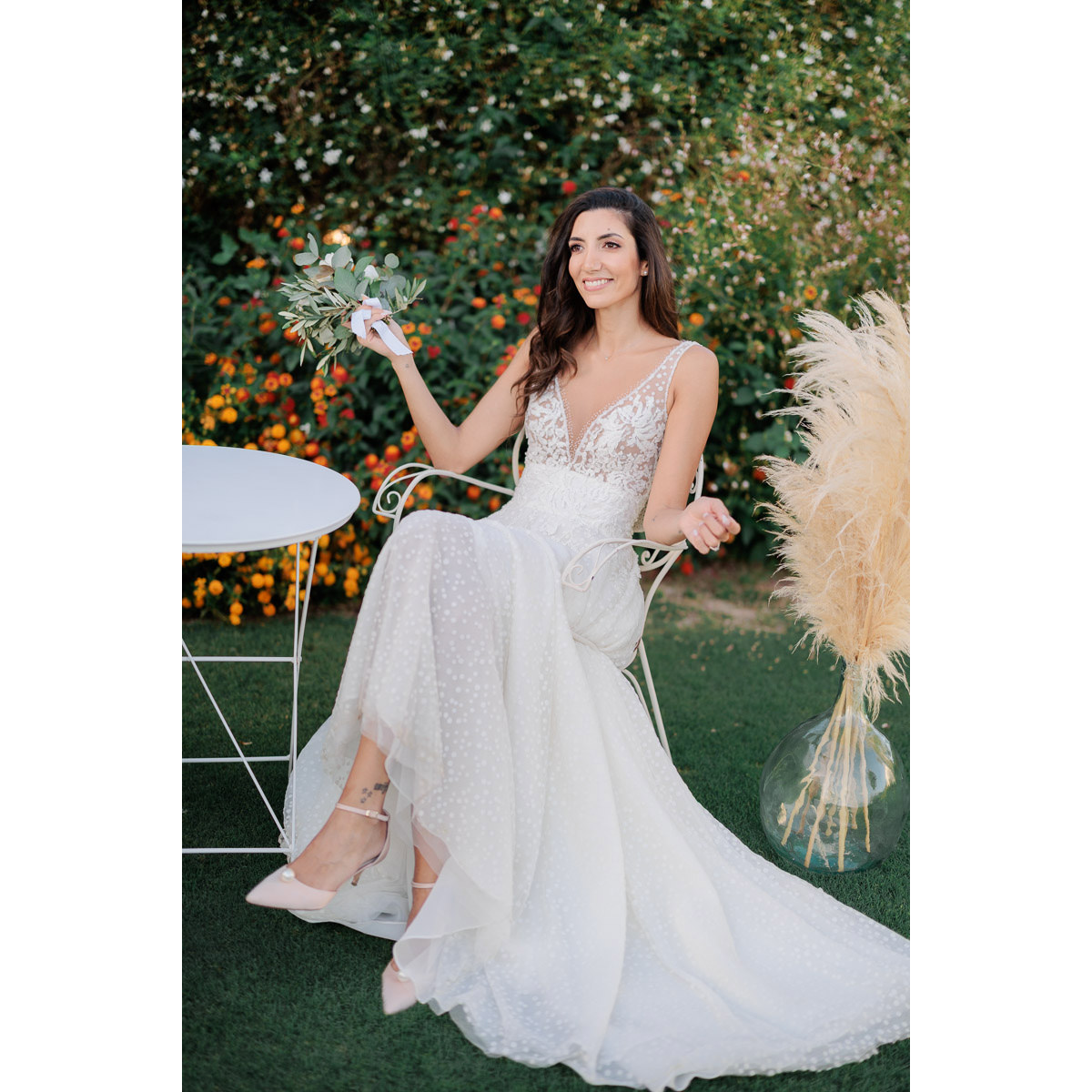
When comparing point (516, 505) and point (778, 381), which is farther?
point (778, 381)

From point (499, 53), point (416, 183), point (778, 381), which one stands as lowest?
point (778, 381)

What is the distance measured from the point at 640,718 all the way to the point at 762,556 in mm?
2909

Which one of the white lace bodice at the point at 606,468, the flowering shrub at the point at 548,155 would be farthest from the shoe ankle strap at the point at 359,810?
the flowering shrub at the point at 548,155

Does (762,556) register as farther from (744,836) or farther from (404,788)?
(404,788)

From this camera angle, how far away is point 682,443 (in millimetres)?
2590

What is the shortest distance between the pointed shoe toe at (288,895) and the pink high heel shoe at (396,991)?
184 mm

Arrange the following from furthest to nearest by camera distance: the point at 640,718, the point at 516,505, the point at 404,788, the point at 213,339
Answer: the point at 213,339, the point at 516,505, the point at 640,718, the point at 404,788

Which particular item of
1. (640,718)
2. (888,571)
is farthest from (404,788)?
(888,571)

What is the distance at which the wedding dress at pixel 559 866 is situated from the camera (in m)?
2.05

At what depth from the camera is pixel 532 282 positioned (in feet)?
15.9

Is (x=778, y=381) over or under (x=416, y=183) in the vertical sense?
under

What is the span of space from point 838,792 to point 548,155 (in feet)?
12.6

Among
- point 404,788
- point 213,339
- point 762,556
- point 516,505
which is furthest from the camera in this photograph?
point 762,556

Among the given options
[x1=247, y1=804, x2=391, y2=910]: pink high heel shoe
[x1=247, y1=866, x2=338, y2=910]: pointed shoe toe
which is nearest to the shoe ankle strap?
[x1=247, y1=804, x2=391, y2=910]: pink high heel shoe
